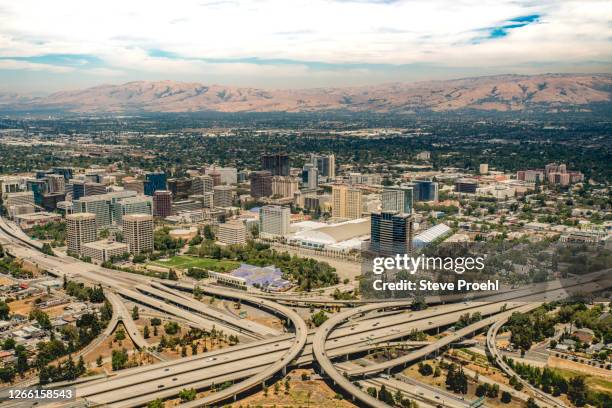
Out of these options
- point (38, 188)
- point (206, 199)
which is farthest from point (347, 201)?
point (38, 188)

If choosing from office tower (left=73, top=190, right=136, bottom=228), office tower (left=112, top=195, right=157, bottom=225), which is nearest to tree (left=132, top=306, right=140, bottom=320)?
office tower (left=112, top=195, right=157, bottom=225)

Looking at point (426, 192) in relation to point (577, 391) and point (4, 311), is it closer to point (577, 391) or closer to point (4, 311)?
point (577, 391)

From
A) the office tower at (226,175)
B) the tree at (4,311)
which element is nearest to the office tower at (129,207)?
the office tower at (226,175)

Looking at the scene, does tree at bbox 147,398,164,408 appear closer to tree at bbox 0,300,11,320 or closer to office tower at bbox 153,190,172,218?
tree at bbox 0,300,11,320

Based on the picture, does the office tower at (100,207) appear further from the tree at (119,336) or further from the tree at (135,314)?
the tree at (119,336)

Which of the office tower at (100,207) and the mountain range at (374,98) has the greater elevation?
the mountain range at (374,98)

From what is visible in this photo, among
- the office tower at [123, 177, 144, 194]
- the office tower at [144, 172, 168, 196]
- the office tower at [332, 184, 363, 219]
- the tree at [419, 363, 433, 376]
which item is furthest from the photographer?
the office tower at [123, 177, 144, 194]
